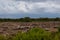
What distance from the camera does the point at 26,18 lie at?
10306cm

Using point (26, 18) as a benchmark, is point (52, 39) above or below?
above

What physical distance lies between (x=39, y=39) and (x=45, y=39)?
595 millimetres

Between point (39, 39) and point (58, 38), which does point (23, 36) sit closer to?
point (39, 39)

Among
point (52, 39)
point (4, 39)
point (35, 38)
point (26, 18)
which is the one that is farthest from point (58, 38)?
point (26, 18)

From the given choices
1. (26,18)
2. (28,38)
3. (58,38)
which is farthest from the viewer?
(26,18)

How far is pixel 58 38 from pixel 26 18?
77.5 meters

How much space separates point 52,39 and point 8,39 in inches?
169

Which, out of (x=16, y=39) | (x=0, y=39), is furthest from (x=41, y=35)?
(x=0, y=39)

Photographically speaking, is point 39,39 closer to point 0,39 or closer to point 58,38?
point 58,38

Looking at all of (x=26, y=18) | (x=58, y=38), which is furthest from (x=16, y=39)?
(x=26, y=18)

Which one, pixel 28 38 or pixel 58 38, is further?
pixel 58 38

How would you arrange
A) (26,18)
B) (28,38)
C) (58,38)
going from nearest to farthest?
(28,38) < (58,38) < (26,18)

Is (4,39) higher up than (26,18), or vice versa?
(4,39)

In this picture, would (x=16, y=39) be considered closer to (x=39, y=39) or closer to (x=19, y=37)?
(x=19, y=37)
